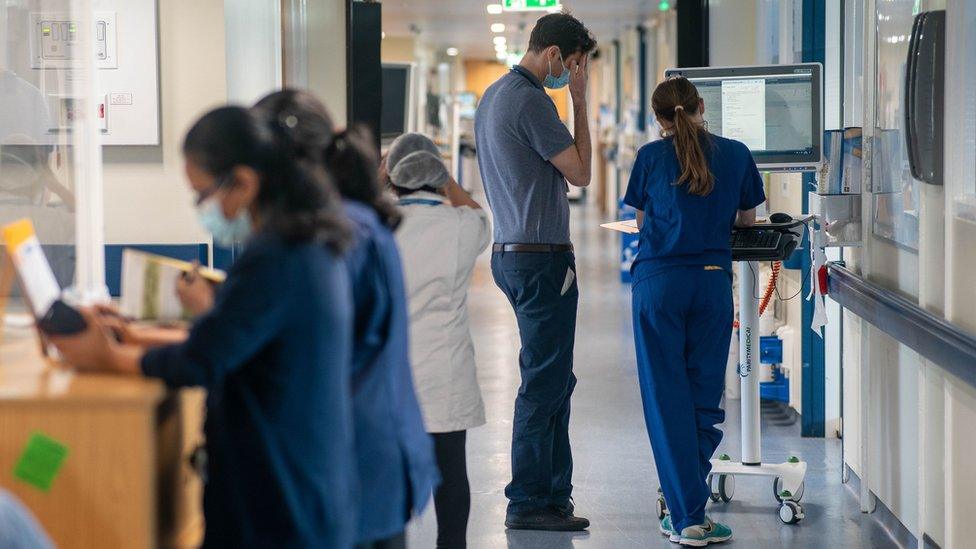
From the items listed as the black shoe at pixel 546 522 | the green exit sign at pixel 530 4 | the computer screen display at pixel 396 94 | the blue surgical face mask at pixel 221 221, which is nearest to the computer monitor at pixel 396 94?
the computer screen display at pixel 396 94

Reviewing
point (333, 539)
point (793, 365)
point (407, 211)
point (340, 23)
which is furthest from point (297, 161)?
point (793, 365)

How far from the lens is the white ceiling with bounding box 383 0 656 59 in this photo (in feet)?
48.8

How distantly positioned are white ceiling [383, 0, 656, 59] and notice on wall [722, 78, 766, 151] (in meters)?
7.23

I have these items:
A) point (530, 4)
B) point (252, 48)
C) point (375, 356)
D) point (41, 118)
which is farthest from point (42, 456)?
point (530, 4)

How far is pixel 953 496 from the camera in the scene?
353cm

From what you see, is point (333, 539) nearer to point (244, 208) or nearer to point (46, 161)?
point (244, 208)

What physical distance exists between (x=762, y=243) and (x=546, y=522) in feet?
3.90

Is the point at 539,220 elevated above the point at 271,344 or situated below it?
above

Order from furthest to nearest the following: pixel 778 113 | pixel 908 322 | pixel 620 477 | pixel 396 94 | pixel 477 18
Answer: pixel 477 18 < pixel 396 94 < pixel 620 477 < pixel 778 113 < pixel 908 322

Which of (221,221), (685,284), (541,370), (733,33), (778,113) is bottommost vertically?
(541,370)

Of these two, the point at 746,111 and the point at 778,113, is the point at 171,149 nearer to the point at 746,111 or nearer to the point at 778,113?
the point at 746,111

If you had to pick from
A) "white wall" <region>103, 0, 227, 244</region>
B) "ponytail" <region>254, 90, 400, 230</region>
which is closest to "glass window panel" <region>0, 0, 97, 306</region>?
"white wall" <region>103, 0, 227, 244</region>

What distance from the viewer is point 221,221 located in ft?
6.60

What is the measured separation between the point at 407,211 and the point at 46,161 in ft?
5.98
